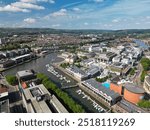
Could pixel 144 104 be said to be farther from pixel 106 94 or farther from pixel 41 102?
pixel 41 102

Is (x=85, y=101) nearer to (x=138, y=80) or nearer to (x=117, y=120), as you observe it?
(x=138, y=80)

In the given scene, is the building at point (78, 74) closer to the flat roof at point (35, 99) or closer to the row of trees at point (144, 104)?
the flat roof at point (35, 99)

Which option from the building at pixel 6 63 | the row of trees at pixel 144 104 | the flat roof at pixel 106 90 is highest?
the building at pixel 6 63

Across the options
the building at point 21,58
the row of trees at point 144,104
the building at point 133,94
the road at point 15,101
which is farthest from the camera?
the building at point 21,58

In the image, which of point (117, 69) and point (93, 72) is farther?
point (117, 69)

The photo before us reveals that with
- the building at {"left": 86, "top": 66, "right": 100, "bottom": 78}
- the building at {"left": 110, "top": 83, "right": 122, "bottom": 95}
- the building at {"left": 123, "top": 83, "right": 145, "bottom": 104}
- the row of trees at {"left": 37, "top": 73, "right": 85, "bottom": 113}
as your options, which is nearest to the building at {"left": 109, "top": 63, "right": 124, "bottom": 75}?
the building at {"left": 86, "top": 66, "right": 100, "bottom": 78}

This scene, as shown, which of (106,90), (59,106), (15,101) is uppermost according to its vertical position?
(59,106)

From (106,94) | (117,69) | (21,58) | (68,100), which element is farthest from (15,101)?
(21,58)

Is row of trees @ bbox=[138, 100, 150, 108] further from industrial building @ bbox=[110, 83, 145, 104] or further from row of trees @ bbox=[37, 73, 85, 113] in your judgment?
row of trees @ bbox=[37, 73, 85, 113]

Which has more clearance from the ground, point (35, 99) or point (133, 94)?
point (35, 99)

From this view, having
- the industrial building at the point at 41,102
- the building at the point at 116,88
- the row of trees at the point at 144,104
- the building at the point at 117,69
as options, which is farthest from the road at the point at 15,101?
the building at the point at 117,69
